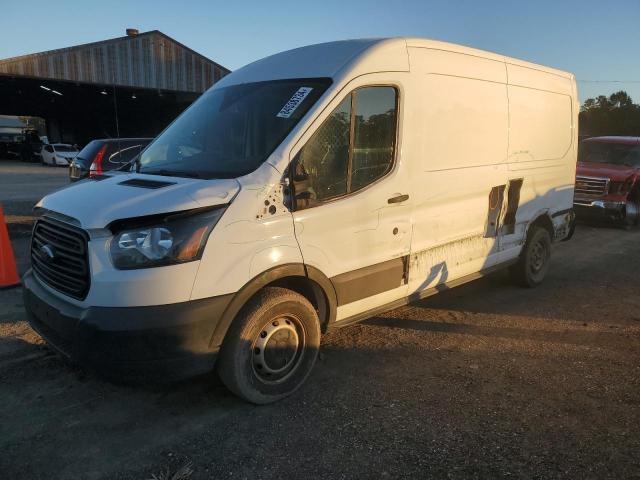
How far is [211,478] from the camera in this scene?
2738 mm

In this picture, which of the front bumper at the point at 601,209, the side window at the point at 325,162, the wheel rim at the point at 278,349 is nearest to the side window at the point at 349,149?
the side window at the point at 325,162

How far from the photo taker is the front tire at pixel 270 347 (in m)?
3.26

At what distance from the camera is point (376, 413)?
3389 millimetres

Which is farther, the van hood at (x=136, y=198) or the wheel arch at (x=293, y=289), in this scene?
the wheel arch at (x=293, y=289)

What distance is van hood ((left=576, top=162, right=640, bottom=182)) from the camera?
1128 centimetres

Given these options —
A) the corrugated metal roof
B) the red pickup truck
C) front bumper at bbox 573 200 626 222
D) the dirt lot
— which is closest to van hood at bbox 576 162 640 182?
the red pickup truck

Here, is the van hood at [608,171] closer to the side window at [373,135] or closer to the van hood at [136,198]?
the side window at [373,135]

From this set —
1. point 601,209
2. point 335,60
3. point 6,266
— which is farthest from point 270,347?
point 601,209

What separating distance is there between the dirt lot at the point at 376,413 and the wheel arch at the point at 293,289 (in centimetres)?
56

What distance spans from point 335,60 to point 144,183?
1659 mm

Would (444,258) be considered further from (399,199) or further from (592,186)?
(592,186)

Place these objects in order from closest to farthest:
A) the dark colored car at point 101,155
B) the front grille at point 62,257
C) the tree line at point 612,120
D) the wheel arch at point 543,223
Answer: the front grille at point 62,257 → the wheel arch at point 543,223 → the dark colored car at point 101,155 → the tree line at point 612,120

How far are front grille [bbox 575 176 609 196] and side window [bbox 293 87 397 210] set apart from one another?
9.13 metres

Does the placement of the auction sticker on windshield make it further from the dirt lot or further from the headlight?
the dirt lot
